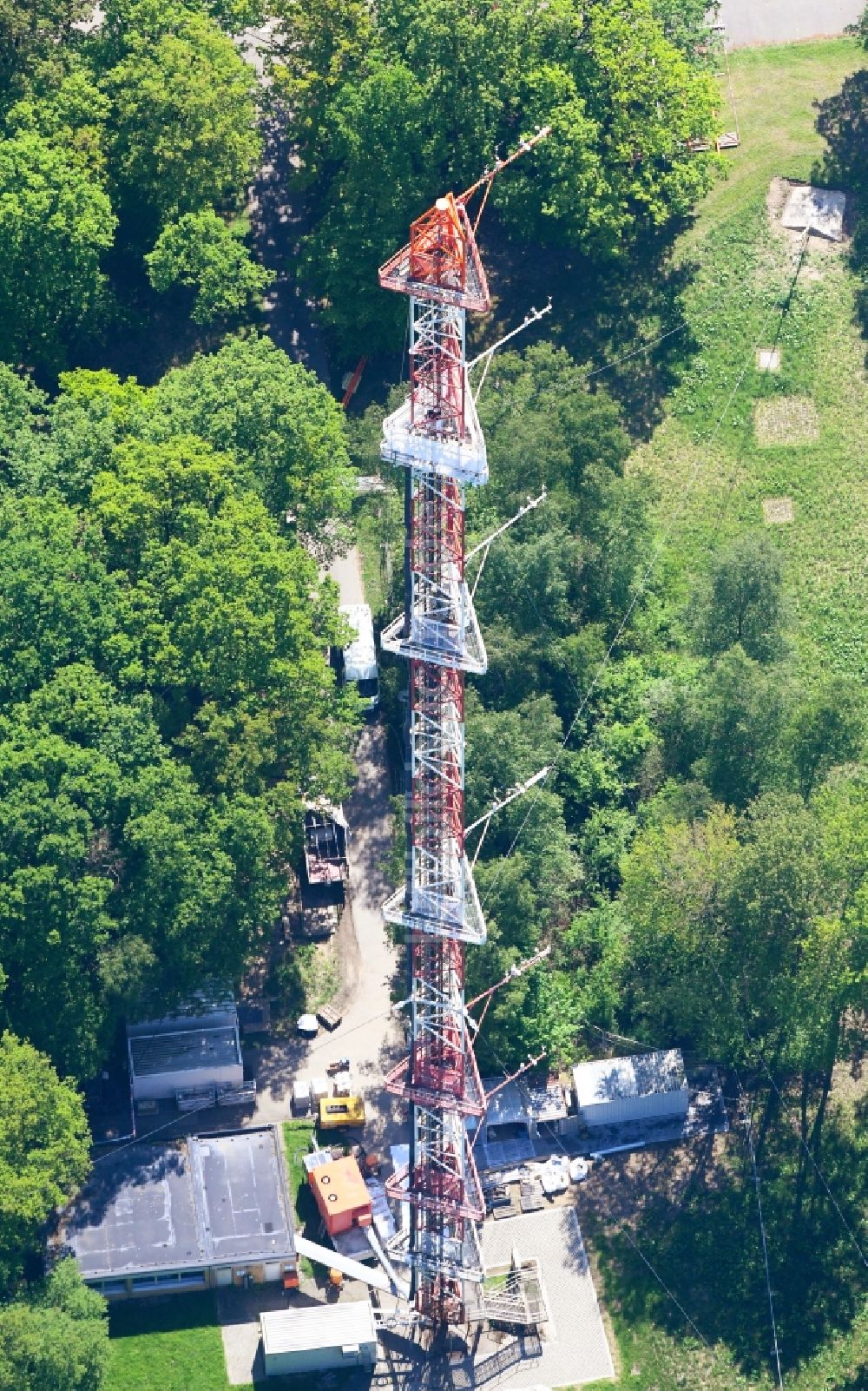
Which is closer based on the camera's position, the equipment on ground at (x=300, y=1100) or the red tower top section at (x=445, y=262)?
the red tower top section at (x=445, y=262)

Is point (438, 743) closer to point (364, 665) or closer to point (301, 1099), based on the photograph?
point (301, 1099)

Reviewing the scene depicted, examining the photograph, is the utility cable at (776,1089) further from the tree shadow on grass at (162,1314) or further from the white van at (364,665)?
the tree shadow on grass at (162,1314)

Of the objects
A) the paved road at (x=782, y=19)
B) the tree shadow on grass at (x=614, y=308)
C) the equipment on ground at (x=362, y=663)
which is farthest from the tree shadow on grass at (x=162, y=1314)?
the paved road at (x=782, y=19)

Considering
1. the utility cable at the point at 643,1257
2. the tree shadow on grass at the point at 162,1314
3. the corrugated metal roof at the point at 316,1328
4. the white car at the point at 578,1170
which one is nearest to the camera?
the corrugated metal roof at the point at 316,1328

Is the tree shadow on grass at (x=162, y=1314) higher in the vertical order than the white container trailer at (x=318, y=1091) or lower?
lower

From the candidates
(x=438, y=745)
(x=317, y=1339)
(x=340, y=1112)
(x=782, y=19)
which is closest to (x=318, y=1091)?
(x=340, y=1112)

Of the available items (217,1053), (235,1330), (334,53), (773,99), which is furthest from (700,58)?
(235,1330)

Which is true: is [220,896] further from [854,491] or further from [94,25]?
[94,25]
